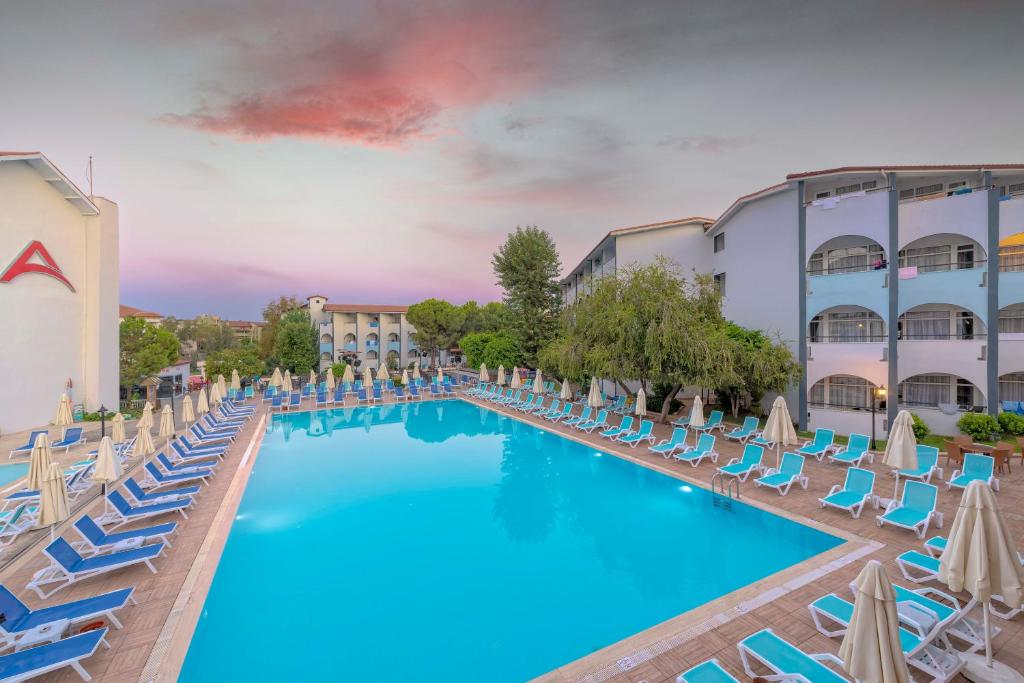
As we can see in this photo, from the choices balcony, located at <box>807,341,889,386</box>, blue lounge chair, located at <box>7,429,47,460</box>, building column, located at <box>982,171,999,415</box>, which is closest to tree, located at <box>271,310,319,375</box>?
blue lounge chair, located at <box>7,429,47,460</box>

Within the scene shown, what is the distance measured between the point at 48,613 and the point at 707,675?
7429 mm

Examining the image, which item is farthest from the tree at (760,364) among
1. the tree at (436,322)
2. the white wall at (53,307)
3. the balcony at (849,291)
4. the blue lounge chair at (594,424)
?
the tree at (436,322)

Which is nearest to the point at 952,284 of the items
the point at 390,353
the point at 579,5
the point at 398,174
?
the point at 579,5

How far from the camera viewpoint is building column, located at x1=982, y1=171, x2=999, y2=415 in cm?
Result: 1466

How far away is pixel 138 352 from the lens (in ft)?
84.9

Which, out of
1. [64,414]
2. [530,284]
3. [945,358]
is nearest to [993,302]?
[945,358]

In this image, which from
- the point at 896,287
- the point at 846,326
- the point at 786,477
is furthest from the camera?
the point at 846,326

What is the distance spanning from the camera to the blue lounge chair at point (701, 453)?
12.4 metres

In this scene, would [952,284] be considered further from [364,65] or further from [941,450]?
[364,65]

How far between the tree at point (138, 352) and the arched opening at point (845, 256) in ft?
114

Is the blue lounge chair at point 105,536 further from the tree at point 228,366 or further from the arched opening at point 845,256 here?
the tree at point 228,366

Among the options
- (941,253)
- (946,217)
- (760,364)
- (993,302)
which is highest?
(946,217)

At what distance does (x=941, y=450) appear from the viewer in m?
13.9

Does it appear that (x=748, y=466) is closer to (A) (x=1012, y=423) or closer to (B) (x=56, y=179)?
(A) (x=1012, y=423)
